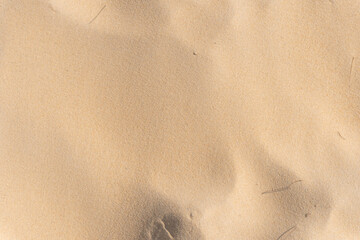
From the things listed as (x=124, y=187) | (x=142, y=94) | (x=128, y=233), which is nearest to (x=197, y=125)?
(x=142, y=94)

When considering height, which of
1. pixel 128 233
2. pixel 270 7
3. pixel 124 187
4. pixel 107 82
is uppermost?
pixel 270 7

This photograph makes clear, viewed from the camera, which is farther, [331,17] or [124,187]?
[331,17]

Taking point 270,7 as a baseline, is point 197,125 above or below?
below

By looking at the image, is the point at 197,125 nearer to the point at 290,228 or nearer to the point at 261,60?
the point at 261,60

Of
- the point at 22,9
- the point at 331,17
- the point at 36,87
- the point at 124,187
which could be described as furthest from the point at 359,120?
the point at 22,9

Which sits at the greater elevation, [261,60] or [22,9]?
[261,60]

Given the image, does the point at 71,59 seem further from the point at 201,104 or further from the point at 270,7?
the point at 270,7
